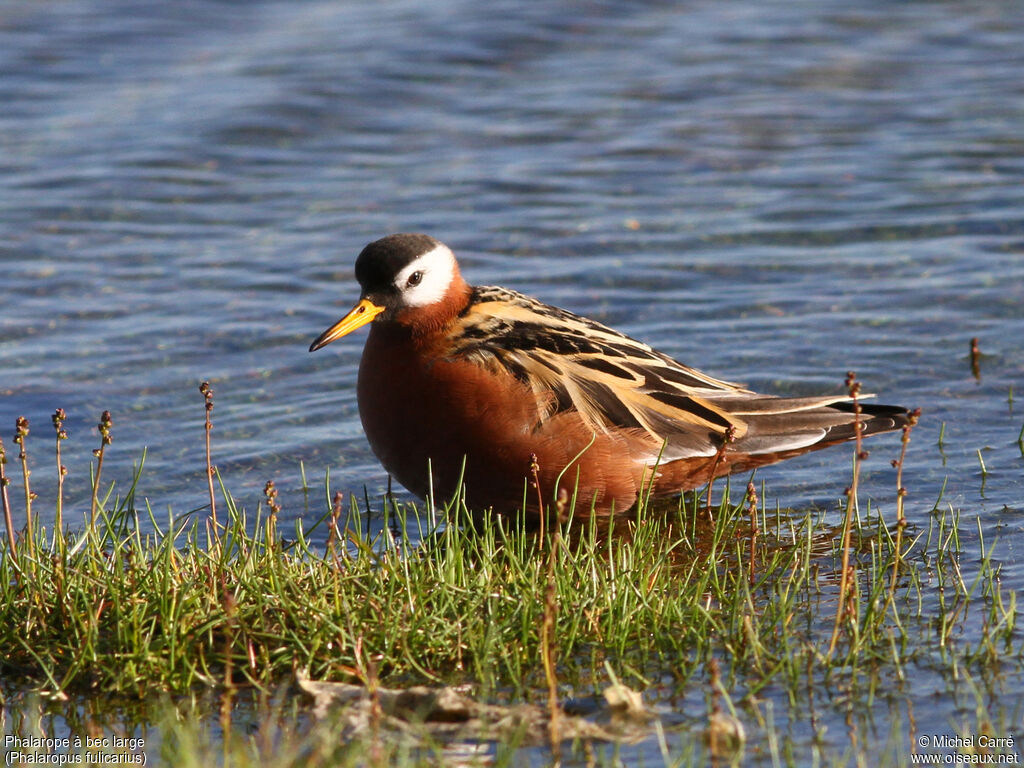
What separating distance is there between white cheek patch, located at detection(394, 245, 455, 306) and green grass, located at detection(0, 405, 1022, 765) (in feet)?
5.84

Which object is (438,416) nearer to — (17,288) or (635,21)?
(17,288)

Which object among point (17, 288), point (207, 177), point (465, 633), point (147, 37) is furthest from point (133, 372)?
point (147, 37)

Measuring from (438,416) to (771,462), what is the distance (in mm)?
1763

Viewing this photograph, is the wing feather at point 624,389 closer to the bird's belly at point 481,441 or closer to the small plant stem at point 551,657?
the bird's belly at point 481,441

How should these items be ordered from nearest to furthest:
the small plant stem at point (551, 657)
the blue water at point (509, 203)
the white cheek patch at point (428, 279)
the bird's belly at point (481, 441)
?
the small plant stem at point (551, 657) → the bird's belly at point (481, 441) → the white cheek patch at point (428, 279) → the blue water at point (509, 203)

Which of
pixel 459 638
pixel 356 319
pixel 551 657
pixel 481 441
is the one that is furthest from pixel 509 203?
pixel 551 657

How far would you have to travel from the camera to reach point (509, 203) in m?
12.4

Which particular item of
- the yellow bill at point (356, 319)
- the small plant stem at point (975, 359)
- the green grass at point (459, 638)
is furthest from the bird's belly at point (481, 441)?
the small plant stem at point (975, 359)

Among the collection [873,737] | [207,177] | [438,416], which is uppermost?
[207,177]

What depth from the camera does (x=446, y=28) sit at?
16.7 m

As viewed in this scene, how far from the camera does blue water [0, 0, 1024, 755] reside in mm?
8594

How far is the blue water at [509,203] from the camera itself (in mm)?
8594

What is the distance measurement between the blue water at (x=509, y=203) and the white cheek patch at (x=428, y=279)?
1.22m

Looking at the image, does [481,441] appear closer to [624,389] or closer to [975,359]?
[624,389]
